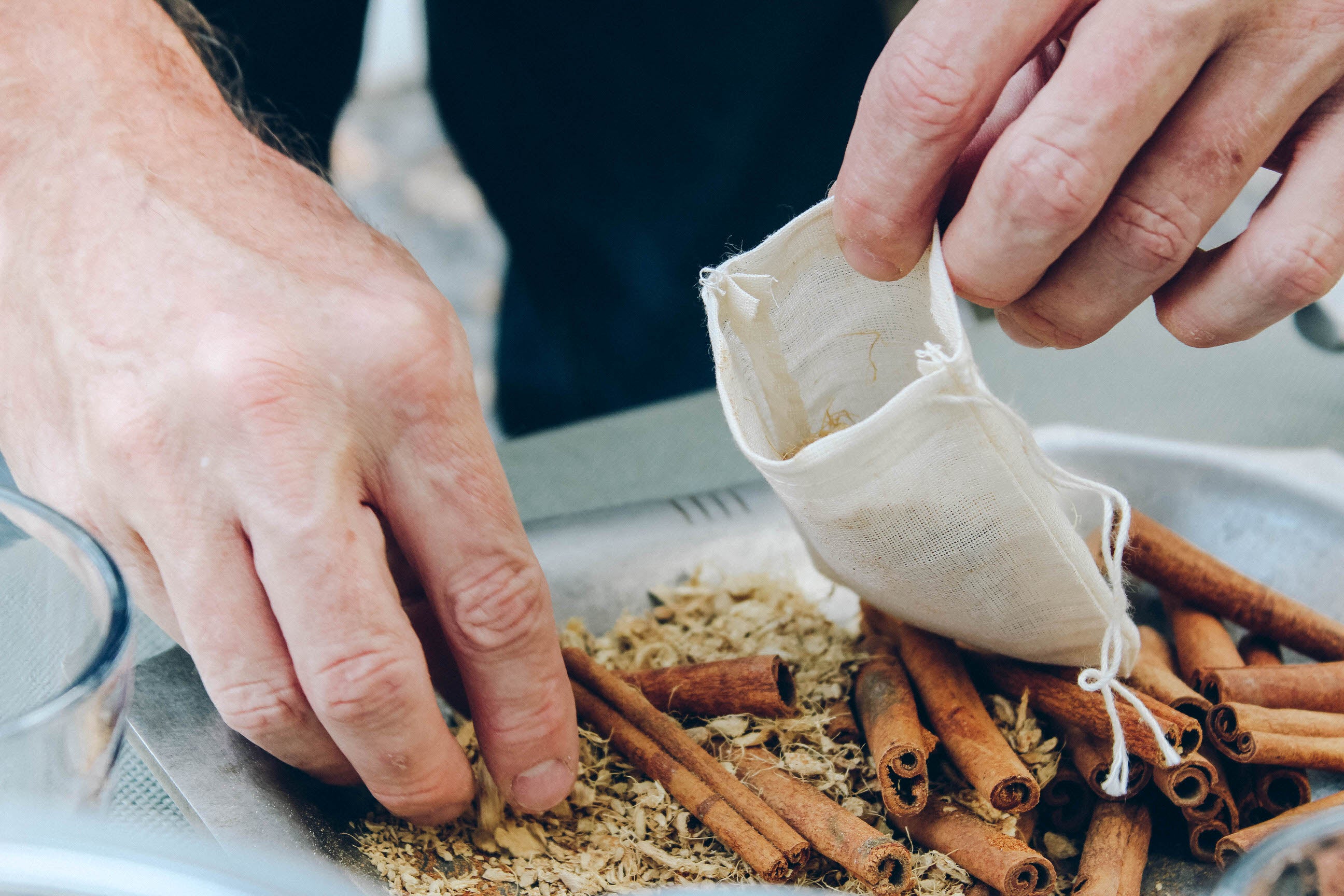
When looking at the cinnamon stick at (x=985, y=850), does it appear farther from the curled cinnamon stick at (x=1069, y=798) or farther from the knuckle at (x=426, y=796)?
the knuckle at (x=426, y=796)

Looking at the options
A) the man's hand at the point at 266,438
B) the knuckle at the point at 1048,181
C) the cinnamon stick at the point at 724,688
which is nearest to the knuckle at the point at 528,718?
the man's hand at the point at 266,438

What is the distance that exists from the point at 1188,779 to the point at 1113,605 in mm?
114

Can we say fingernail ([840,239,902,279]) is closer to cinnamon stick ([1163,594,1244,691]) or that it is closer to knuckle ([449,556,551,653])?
knuckle ([449,556,551,653])

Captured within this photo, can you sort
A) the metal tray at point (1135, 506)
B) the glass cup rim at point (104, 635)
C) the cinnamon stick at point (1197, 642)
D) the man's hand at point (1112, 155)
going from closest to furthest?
the glass cup rim at point (104, 635) < the man's hand at point (1112, 155) < the cinnamon stick at point (1197, 642) < the metal tray at point (1135, 506)

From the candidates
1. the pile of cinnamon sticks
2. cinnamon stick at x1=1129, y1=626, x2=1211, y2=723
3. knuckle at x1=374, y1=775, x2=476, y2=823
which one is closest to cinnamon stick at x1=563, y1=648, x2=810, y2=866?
the pile of cinnamon sticks

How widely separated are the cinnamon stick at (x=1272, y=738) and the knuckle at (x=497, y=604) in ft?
1.22

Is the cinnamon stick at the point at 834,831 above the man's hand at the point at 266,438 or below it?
below

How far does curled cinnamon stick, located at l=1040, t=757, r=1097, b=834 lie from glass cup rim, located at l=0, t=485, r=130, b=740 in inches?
19.0

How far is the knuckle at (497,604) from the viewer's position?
46cm

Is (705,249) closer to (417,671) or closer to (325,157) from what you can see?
(325,157)

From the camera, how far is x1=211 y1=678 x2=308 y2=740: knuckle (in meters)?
0.44

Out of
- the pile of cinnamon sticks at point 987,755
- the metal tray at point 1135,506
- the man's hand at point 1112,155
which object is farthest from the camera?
the metal tray at point 1135,506

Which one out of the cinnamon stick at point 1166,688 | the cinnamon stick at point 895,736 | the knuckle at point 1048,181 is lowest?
the cinnamon stick at point 895,736

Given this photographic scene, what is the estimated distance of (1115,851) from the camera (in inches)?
19.7
